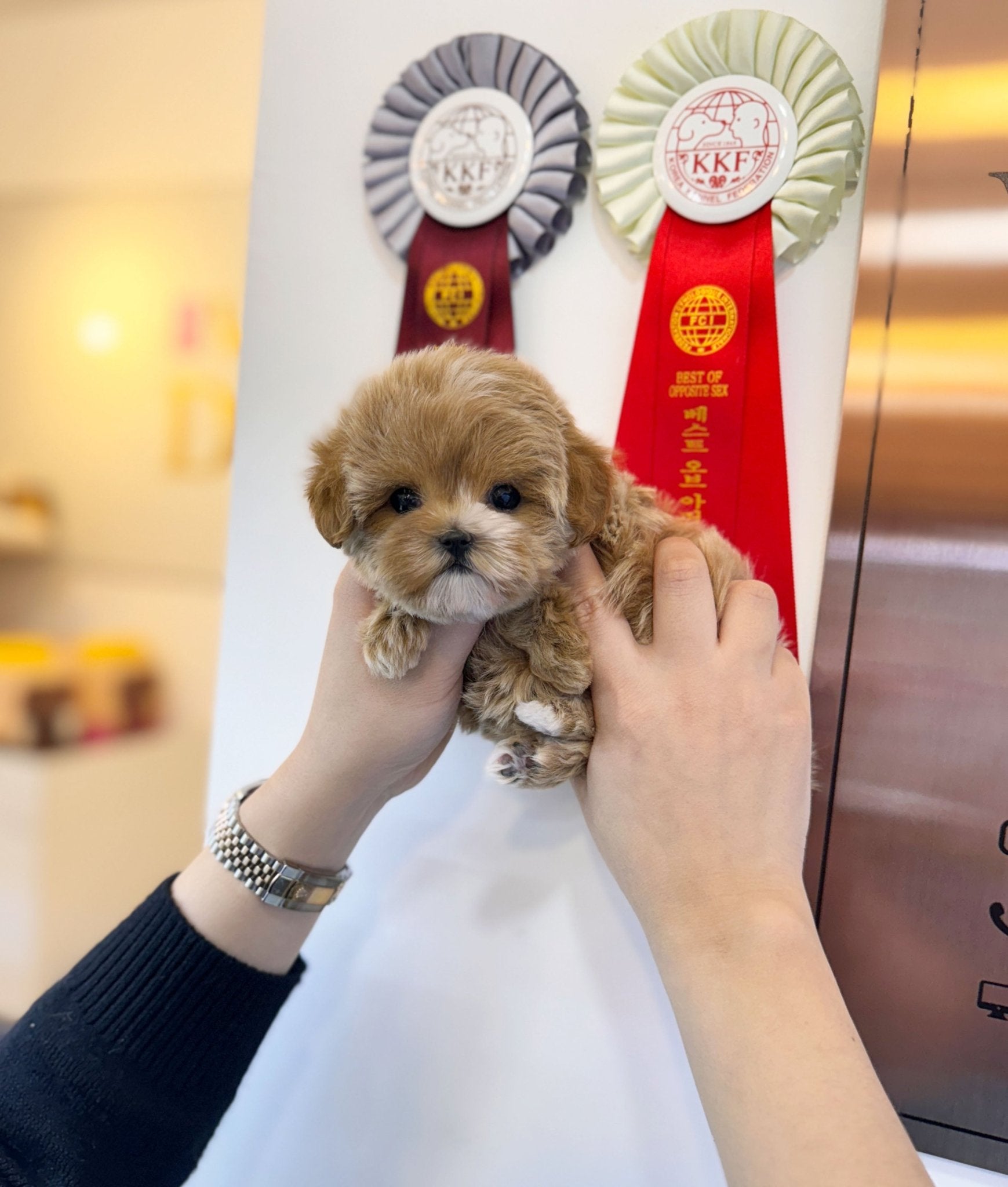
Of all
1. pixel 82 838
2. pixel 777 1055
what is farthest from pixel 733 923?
pixel 82 838

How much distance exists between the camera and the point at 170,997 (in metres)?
0.88

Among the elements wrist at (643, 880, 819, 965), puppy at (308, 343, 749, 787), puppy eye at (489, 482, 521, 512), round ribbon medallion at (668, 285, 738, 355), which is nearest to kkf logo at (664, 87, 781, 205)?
round ribbon medallion at (668, 285, 738, 355)

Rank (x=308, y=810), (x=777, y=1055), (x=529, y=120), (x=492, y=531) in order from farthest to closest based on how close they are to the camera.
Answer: (x=529, y=120), (x=308, y=810), (x=492, y=531), (x=777, y=1055)

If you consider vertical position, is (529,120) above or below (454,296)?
above

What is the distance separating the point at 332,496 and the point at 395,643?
0.15 meters

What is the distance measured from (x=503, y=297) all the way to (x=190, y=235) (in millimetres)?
1399

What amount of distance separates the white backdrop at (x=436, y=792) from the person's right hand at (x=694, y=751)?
0.22m

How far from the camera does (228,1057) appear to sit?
0.92m

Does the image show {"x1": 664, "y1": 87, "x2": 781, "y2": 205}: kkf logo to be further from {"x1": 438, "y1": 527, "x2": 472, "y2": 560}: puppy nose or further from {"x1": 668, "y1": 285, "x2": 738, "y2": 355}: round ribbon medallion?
{"x1": 438, "y1": 527, "x2": 472, "y2": 560}: puppy nose

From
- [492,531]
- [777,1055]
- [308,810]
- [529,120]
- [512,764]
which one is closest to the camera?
[777,1055]

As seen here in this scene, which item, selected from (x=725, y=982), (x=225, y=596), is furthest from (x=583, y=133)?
(x=725, y=982)

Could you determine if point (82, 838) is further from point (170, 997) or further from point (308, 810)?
point (308, 810)

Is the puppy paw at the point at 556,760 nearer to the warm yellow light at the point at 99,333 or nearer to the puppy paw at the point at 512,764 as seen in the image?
the puppy paw at the point at 512,764

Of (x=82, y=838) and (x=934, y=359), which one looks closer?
(x=934, y=359)
